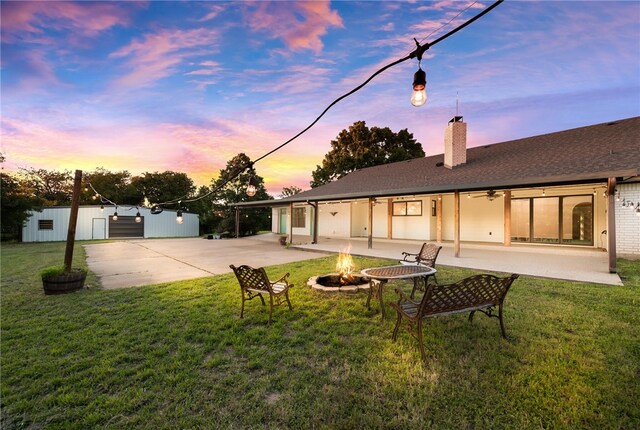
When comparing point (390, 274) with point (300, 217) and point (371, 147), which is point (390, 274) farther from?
point (371, 147)

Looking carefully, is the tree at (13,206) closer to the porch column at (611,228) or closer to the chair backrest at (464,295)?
the chair backrest at (464,295)

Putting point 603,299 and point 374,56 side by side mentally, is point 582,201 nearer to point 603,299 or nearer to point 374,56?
point 603,299

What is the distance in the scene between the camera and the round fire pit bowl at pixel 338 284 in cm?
538

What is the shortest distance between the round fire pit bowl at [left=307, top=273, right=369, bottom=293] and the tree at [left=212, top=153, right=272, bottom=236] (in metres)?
17.2

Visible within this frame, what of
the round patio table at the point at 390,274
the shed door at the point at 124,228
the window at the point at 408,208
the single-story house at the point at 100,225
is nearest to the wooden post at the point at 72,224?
the round patio table at the point at 390,274

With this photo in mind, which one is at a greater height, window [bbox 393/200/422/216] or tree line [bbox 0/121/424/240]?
tree line [bbox 0/121/424/240]

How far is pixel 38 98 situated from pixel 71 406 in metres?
11.6

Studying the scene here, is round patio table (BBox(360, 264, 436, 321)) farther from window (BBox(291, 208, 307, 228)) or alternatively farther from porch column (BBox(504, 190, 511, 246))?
window (BBox(291, 208, 307, 228))

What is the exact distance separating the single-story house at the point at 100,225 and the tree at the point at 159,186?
9596 millimetres

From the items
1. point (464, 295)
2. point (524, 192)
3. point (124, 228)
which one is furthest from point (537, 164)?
point (124, 228)

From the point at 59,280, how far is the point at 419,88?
782 centimetres

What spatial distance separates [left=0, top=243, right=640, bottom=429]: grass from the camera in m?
2.13

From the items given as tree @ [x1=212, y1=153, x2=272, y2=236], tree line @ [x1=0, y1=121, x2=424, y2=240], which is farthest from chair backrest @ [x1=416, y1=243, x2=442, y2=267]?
tree line @ [x1=0, y1=121, x2=424, y2=240]

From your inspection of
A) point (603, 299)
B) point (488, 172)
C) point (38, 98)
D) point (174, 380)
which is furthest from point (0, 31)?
point (488, 172)
